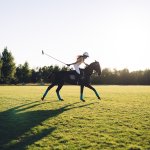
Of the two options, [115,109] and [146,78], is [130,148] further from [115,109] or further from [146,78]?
[146,78]

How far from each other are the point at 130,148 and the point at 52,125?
4.28m

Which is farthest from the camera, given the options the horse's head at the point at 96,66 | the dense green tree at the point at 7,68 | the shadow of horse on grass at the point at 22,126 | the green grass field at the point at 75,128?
the dense green tree at the point at 7,68

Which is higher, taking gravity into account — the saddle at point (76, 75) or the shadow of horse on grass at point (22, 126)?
the saddle at point (76, 75)

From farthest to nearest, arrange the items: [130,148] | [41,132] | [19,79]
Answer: [19,79], [41,132], [130,148]

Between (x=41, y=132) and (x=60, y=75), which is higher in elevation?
(x=60, y=75)

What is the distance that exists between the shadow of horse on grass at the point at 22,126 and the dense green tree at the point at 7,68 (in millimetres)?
96179

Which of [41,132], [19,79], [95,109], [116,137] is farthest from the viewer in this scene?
[19,79]

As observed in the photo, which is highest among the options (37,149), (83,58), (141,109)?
(83,58)

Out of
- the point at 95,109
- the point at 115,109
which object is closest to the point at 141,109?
the point at 115,109

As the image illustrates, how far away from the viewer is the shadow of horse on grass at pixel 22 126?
34.4 feet

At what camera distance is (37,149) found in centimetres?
975

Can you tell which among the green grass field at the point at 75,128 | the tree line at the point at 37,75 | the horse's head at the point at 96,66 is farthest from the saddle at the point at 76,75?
the tree line at the point at 37,75

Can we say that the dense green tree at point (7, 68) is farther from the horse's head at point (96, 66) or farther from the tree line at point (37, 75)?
the horse's head at point (96, 66)

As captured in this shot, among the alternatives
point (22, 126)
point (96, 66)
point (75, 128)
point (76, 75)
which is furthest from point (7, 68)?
point (75, 128)
